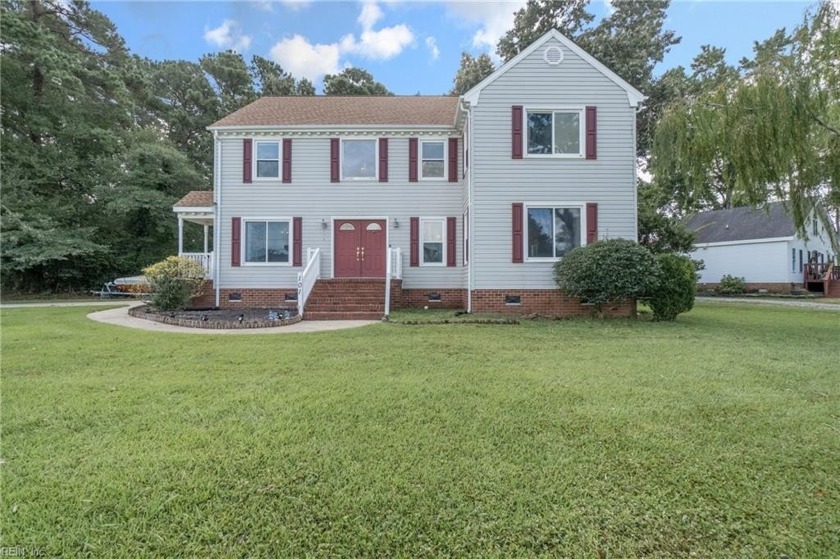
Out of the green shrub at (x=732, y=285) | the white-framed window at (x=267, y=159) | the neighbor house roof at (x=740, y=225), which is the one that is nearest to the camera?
the white-framed window at (x=267, y=159)

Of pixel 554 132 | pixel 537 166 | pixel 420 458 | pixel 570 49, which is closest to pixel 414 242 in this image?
pixel 537 166

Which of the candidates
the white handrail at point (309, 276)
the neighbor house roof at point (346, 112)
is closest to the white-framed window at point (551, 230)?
the neighbor house roof at point (346, 112)

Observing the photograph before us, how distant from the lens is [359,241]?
1321 centimetres

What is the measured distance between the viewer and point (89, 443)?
306cm

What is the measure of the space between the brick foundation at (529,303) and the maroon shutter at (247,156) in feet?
25.7

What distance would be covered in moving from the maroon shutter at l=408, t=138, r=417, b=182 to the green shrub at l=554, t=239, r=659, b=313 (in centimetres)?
542

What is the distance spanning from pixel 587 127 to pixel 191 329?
35.2ft

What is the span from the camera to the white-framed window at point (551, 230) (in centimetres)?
1134

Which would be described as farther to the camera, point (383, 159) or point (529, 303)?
point (383, 159)

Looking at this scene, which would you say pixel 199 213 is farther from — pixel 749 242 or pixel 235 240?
pixel 749 242

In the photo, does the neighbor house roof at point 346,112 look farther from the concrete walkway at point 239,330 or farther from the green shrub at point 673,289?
the green shrub at point 673,289

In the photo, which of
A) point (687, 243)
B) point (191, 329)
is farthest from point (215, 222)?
point (687, 243)

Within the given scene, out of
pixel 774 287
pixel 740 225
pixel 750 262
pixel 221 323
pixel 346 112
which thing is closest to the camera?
pixel 221 323

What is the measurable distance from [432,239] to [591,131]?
528cm
